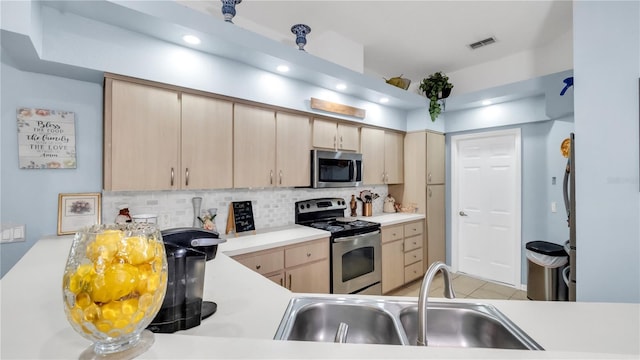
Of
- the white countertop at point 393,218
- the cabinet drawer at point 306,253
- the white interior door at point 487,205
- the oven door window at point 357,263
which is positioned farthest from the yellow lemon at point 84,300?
the white interior door at point 487,205

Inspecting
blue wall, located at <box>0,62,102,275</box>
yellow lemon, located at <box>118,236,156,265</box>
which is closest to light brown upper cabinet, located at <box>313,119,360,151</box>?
blue wall, located at <box>0,62,102,275</box>

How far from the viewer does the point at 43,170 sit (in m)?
2.01

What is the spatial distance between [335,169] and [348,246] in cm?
91

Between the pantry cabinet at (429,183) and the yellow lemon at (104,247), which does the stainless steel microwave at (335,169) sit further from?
the yellow lemon at (104,247)

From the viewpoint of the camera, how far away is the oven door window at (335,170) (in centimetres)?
318

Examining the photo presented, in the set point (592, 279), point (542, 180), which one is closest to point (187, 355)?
point (592, 279)

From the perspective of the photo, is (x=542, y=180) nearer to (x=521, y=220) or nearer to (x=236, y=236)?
(x=521, y=220)

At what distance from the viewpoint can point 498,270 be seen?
3900 millimetres

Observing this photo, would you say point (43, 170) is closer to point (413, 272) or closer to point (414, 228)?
point (414, 228)

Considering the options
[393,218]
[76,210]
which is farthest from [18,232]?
[393,218]

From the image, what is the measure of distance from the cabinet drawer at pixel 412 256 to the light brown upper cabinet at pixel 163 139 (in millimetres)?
2564

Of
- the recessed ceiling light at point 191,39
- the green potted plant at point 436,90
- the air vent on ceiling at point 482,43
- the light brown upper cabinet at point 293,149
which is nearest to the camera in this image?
the recessed ceiling light at point 191,39

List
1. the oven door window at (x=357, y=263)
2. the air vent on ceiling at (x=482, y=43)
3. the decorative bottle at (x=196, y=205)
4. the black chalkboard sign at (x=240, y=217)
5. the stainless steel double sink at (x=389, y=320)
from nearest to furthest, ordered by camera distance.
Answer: the stainless steel double sink at (x=389, y=320), the decorative bottle at (x=196, y=205), the black chalkboard sign at (x=240, y=217), the oven door window at (x=357, y=263), the air vent on ceiling at (x=482, y=43)

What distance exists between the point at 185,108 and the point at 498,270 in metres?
4.36
